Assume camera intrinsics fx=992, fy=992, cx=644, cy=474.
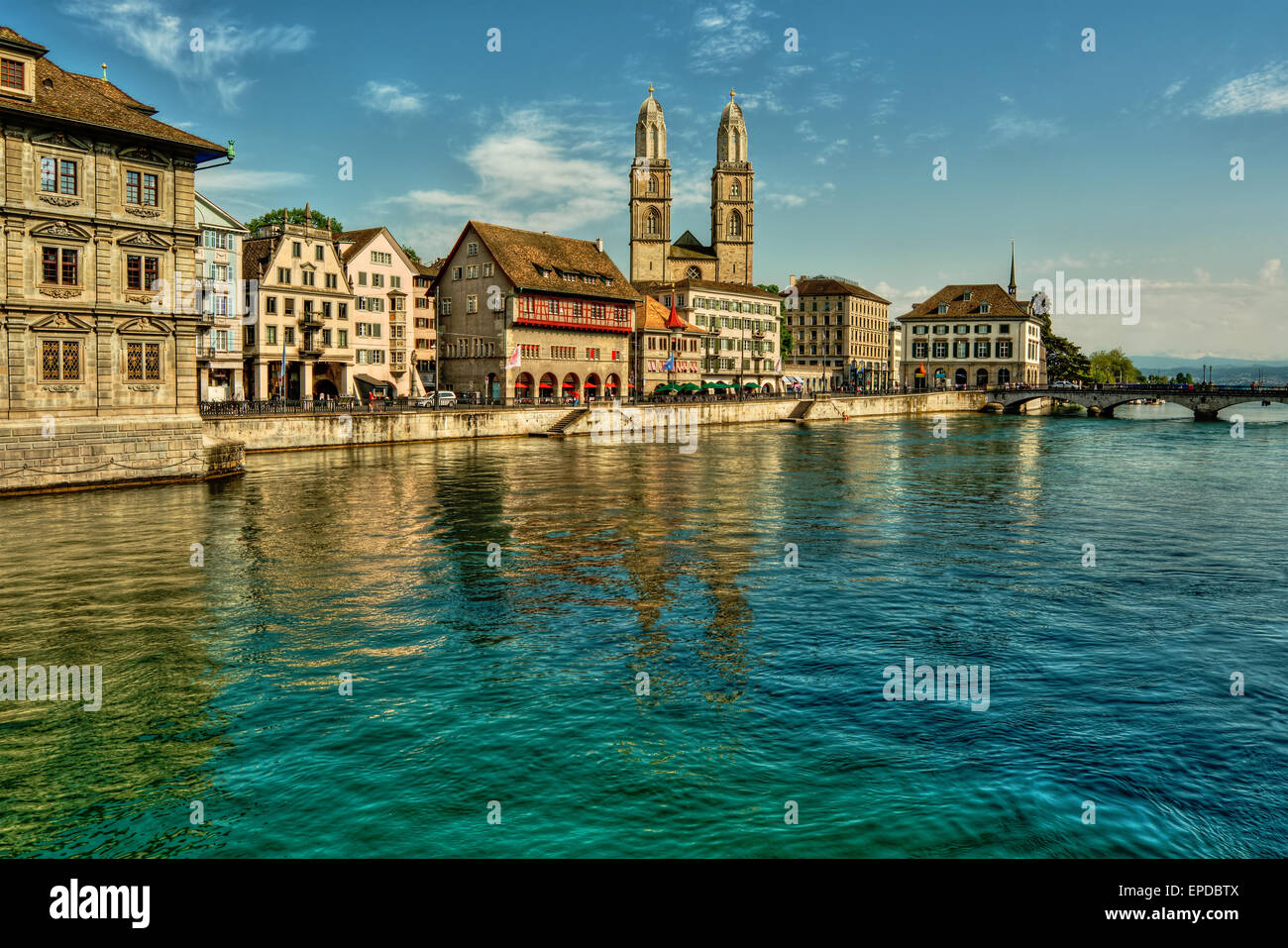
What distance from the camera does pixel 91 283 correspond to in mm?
37656

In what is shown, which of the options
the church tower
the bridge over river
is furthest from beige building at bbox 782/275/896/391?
the bridge over river

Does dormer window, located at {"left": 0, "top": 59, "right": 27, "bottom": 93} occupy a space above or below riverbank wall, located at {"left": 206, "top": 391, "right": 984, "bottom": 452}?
above

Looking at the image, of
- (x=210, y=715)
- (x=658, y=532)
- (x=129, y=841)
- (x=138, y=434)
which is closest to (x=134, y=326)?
(x=138, y=434)

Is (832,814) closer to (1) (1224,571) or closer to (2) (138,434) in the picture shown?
(1) (1224,571)

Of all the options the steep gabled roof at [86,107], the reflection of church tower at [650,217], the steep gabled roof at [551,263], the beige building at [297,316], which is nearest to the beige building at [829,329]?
the reflection of church tower at [650,217]

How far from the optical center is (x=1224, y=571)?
80.0 ft

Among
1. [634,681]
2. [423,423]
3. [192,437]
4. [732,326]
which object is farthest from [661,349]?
[634,681]

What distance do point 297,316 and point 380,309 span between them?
30.7 ft

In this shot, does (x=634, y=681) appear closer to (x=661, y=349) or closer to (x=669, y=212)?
(x=661, y=349)

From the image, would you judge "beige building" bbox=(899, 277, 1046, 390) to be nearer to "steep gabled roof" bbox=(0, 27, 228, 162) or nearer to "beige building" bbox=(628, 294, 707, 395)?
"beige building" bbox=(628, 294, 707, 395)

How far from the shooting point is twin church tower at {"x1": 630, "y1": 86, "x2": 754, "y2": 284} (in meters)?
138

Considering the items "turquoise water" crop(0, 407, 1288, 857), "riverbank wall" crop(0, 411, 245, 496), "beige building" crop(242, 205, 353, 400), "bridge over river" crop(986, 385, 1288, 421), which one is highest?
"beige building" crop(242, 205, 353, 400)

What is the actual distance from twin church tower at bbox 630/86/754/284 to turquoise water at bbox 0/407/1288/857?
354 feet

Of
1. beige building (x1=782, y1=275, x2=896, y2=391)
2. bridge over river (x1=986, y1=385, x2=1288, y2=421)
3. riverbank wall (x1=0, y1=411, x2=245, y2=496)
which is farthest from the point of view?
beige building (x1=782, y1=275, x2=896, y2=391)
